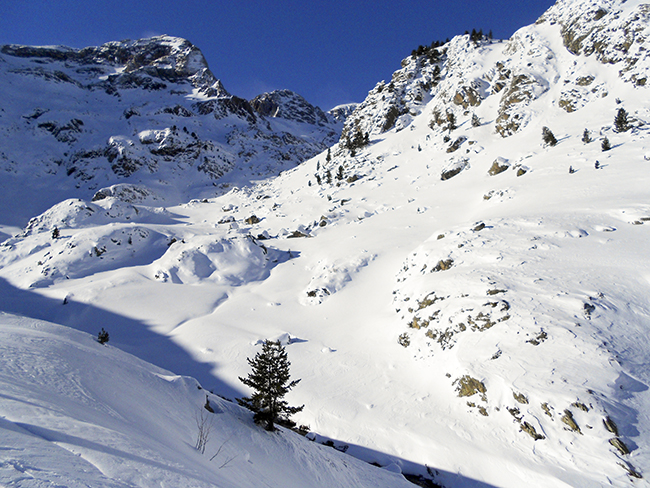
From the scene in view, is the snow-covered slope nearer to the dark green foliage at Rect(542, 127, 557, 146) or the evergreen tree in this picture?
the dark green foliage at Rect(542, 127, 557, 146)

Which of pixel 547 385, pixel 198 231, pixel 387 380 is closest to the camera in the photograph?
pixel 547 385

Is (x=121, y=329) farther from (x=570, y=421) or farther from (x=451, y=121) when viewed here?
(x=451, y=121)

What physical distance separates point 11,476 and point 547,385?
11.0 meters

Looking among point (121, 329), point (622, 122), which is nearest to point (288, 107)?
point (622, 122)

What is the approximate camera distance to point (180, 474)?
3455mm

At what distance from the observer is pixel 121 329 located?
1658 centimetres

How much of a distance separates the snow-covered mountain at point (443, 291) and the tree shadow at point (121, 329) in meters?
0.13

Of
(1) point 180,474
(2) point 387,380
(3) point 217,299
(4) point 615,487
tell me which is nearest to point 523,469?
(4) point 615,487

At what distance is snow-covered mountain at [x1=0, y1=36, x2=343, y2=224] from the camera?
53.8m

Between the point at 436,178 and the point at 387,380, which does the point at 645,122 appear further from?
the point at 387,380

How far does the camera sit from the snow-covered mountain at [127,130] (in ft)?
176

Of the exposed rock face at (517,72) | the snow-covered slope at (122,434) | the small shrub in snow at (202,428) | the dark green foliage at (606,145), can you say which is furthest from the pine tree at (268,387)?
the exposed rock face at (517,72)

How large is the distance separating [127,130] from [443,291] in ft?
259

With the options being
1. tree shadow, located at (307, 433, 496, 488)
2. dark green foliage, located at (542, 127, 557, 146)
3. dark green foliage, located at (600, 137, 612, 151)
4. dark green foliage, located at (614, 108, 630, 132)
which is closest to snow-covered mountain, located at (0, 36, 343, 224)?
dark green foliage, located at (542, 127, 557, 146)
